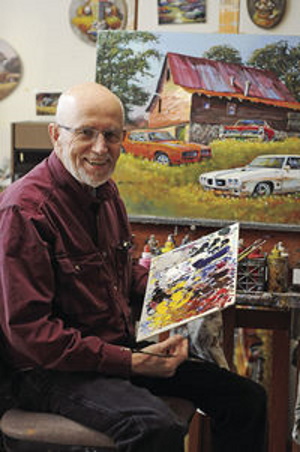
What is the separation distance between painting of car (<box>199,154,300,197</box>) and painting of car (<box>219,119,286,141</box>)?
93mm

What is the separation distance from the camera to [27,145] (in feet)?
11.8

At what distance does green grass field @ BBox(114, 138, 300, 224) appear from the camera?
10.4ft

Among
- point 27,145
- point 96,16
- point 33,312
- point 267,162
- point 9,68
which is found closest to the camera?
point 33,312

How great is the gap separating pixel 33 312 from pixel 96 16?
2608 mm

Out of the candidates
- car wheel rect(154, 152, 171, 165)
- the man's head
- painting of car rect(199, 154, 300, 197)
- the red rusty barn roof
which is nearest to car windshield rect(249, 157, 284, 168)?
painting of car rect(199, 154, 300, 197)

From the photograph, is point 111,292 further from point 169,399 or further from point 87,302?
point 169,399

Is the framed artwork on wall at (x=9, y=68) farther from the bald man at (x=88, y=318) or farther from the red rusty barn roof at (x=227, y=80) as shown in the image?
the bald man at (x=88, y=318)

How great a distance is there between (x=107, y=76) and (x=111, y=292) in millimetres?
1575

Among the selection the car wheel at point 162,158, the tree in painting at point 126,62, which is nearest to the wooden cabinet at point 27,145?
the tree in painting at point 126,62

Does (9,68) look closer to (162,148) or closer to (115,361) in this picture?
(162,148)

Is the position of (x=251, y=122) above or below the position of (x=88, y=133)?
below

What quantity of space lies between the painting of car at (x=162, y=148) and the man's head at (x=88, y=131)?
1.28 metres

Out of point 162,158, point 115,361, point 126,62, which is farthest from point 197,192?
point 115,361

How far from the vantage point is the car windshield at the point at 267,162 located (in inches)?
125
